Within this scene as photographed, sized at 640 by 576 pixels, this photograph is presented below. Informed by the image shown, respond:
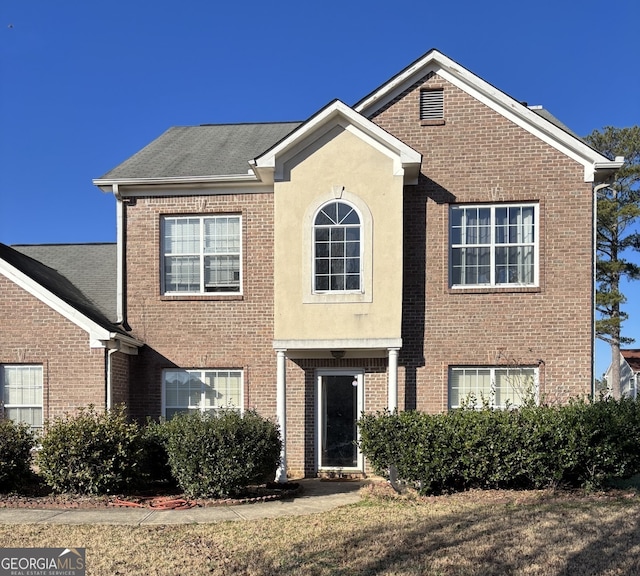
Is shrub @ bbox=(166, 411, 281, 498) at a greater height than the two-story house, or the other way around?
the two-story house

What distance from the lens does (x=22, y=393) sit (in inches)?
503

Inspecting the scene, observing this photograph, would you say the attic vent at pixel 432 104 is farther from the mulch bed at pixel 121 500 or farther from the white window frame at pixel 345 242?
the mulch bed at pixel 121 500

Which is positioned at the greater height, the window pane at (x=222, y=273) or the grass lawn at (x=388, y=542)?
the window pane at (x=222, y=273)

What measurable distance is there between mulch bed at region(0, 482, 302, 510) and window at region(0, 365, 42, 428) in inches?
73.4

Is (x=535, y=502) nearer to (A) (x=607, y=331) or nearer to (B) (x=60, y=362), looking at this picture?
(B) (x=60, y=362)

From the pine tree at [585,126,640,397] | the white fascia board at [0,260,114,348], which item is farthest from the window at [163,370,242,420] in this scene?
the pine tree at [585,126,640,397]

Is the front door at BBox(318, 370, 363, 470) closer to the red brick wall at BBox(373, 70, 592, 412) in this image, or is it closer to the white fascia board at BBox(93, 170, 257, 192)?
the red brick wall at BBox(373, 70, 592, 412)

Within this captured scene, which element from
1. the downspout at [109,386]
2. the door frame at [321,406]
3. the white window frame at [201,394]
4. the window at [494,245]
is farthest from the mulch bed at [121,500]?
the window at [494,245]

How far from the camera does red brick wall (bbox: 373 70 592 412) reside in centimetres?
1273

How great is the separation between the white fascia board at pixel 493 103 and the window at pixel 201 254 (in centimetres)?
368

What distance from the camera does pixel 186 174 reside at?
1347cm

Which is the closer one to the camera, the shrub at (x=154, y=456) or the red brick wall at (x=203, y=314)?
the shrub at (x=154, y=456)

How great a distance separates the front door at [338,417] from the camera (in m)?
13.3

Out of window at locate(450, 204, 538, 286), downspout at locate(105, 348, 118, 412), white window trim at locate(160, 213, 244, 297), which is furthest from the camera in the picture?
white window trim at locate(160, 213, 244, 297)
